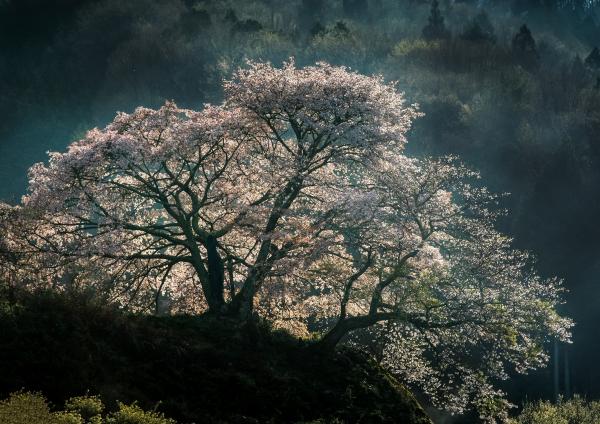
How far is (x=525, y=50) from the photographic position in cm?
9456

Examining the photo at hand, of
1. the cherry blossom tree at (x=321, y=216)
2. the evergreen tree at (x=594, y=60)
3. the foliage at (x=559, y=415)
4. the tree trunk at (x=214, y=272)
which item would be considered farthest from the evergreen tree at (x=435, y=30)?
the tree trunk at (x=214, y=272)

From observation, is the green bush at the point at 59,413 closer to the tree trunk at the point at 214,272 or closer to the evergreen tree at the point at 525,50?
the tree trunk at the point at 214,272

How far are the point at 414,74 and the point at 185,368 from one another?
7625 cm

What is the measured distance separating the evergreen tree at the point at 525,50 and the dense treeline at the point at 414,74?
10.4 inches

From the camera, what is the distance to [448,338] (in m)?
20.4

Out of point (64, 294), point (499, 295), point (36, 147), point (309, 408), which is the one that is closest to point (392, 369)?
point (499, 295)

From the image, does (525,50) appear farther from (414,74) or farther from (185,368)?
(185,368)

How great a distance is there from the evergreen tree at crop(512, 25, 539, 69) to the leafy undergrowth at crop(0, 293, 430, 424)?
8383 cm

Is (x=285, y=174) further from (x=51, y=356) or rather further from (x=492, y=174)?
(x=492, y=174)

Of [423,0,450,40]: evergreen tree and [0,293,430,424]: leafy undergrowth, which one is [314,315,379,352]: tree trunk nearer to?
[0,293,430,424]: leafy undergrowth

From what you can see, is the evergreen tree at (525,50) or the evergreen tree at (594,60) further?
the evergreen tree at (525,50)

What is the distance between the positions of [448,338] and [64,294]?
1224 centimetres

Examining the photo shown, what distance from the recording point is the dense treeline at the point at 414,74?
6550cm

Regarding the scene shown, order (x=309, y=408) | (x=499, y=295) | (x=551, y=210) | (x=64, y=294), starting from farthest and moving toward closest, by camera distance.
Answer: (x=551, y=210) < (x=499, y=295) < (x=309, y=408) < (x=64, y=294)
